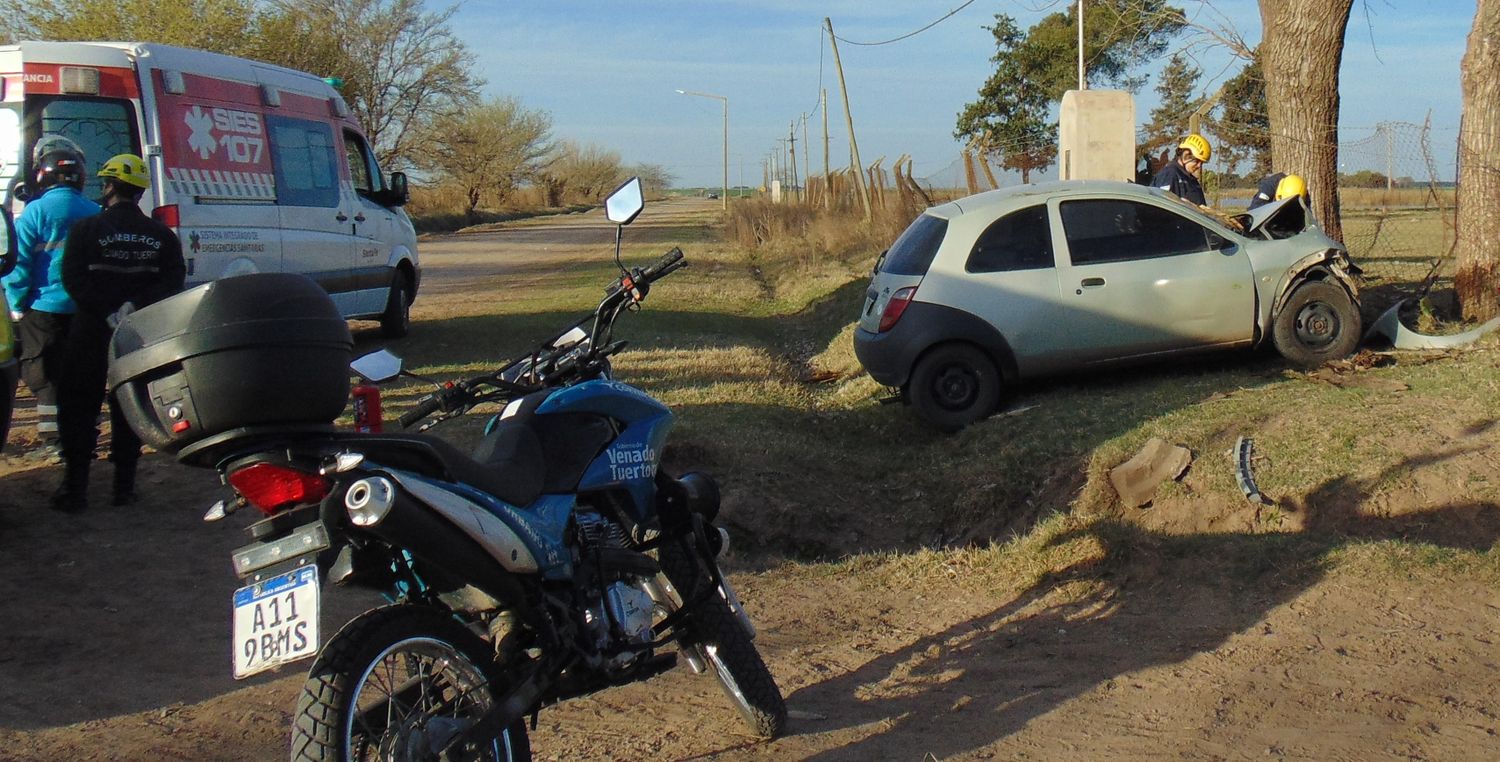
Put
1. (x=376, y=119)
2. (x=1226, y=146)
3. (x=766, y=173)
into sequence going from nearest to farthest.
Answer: (x=1226, y=146) → (x=376, y=119) → (x=766, y=173)

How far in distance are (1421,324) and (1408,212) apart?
7.10 m

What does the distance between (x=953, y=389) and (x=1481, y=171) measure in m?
4.68

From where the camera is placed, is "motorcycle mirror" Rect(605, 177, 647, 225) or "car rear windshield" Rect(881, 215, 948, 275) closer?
"motorcycle mirror" Rect(605, 177, 647, 225)

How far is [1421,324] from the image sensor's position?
10281 millimetres

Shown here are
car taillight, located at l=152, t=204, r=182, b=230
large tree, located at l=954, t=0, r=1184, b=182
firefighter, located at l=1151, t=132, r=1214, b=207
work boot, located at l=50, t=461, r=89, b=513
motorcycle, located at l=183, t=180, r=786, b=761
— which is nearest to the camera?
motorcycle, located at l=183, t=180, r=786, b=761

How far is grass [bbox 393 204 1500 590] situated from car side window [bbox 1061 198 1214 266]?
102cm

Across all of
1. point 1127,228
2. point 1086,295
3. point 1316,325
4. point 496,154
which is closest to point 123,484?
point 1086,295

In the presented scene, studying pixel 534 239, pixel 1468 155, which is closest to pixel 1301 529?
pixel 1468 155

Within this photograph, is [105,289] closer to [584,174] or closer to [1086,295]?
[1086,295]

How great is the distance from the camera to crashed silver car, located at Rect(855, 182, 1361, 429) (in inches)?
375

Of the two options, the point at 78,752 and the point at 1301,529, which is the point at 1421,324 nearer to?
the point at 1301,529

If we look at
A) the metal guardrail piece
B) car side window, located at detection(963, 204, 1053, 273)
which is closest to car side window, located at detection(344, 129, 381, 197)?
car side window, located at detection(963, 204, 1053, 273)

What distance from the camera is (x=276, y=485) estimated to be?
311cm

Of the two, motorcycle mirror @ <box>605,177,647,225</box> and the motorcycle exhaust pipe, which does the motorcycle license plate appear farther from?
motorcycle mirror @ <box>605,177,647,225</box>
